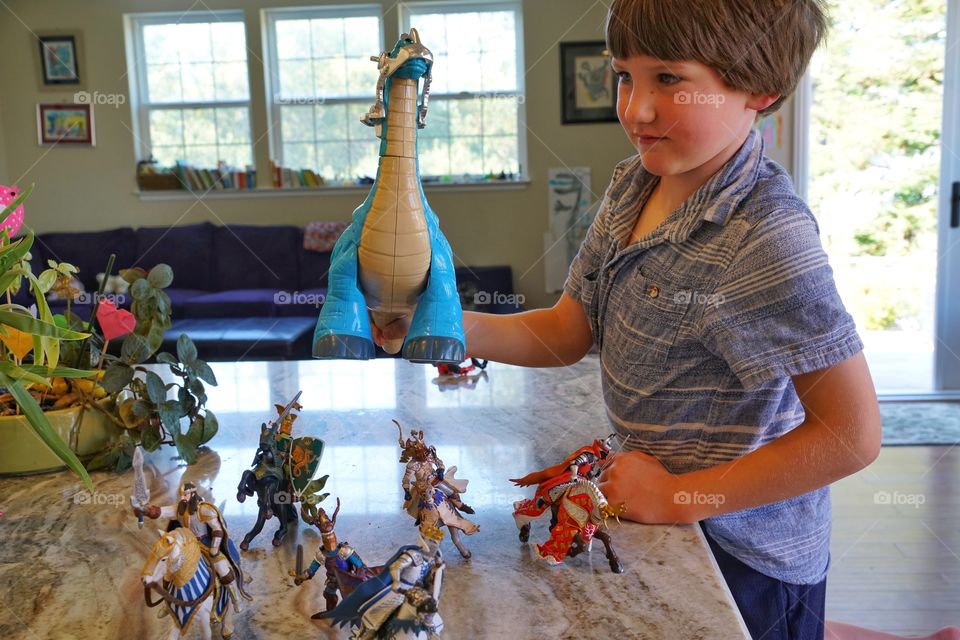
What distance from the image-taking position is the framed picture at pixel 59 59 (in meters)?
5.28

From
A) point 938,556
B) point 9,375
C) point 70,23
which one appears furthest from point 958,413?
point 70,23

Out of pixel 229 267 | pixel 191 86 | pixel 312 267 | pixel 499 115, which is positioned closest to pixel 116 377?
pixel 312 267

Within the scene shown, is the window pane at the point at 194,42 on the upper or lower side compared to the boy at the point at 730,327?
upper

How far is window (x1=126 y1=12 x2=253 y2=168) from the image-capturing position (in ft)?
17.3

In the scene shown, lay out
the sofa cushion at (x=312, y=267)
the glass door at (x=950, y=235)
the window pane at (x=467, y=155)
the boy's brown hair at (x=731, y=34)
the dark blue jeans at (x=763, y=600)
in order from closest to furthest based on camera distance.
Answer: the boy's brown hair at (x=731, y=34), the dark blue jeans at (x=763, y=600), the glass door at (x=950, y=235), the sofa cushion at (x=312, y=267), the window pane at (x=467, y=155)

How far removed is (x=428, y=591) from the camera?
62 cm

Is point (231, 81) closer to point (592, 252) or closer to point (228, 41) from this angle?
point (228, 41)

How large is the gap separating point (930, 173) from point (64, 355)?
4.10 meters

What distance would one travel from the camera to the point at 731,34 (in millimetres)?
828

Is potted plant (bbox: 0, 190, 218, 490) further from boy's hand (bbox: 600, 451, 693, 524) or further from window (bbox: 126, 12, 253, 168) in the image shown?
window (bbox: 126, 12, 253, 168)

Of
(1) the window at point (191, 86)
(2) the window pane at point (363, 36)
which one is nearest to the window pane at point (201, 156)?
(1) the window at point (191, 86)

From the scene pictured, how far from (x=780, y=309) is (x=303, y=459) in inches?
20.1

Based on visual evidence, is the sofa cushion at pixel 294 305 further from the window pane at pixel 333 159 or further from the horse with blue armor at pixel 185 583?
the horse with blue armor at pixel 185 583

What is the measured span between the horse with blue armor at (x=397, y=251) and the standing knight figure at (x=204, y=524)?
16 centimetres
